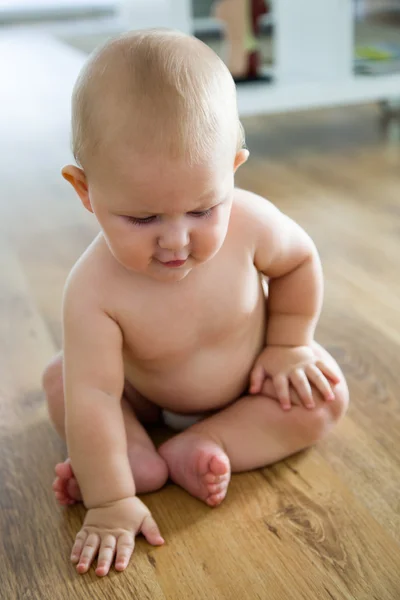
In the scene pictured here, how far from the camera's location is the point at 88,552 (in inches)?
27.9

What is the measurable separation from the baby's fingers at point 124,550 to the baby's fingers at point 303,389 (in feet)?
0.69

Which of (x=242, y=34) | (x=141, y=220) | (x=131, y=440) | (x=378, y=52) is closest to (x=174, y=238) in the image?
(x=141, y=220)

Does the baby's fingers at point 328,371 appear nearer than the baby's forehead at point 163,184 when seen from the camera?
No

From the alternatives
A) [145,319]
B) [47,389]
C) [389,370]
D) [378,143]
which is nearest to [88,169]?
[145,319]

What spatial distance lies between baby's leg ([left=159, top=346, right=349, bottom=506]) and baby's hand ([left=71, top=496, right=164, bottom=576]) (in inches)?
2.7

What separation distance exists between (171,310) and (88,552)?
0.22 m

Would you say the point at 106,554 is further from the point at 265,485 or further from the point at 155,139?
the point at 155,139

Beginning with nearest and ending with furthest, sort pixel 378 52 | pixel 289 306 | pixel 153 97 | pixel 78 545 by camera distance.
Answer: pixel 153 97 → pixel 78 545 → pixel 289 306 → pixel 378 52

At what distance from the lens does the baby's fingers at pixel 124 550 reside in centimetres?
70

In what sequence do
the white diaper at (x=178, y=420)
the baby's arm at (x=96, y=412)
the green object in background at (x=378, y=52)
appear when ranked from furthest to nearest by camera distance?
the green object in background at (x=378, y=52), the white diaper at (x=178, y=420), the baby's arm at (x=96, y=412)

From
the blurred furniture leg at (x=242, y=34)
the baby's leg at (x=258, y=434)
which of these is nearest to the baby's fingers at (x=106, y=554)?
the baby's leg at (x=258, y=434)

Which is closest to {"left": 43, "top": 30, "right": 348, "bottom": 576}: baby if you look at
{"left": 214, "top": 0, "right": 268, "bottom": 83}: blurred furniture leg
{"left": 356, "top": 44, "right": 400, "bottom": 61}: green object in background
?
{"left": 214, "top": 0, "right": 268, "bottom": 83}: blurred furniture leg

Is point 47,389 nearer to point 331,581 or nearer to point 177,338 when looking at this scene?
point 177,338

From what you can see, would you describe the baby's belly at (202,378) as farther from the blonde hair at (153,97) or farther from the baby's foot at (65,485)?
the blonde hair at (153,97)
